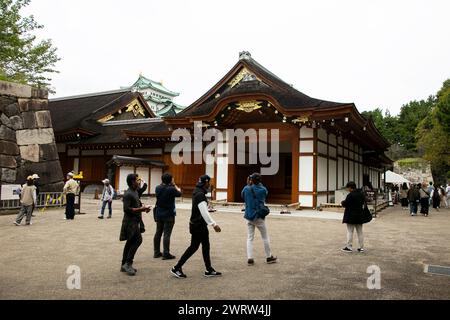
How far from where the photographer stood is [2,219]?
38.9 feet

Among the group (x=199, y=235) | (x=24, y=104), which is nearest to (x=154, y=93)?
(x=24, y=104)

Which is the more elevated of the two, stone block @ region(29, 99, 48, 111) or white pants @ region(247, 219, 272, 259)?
stone block @ region(29, 99, 48, 111)

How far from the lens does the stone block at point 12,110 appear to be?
49.2ft

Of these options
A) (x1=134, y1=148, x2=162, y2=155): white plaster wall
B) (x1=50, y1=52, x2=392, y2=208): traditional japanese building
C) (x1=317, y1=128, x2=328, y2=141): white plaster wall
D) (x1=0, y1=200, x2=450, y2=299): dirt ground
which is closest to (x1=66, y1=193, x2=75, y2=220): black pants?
(x1=0, y1=200, x2=450, y2=299): dirt ground

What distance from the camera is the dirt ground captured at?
182 inches

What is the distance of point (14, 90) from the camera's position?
15.4 meters

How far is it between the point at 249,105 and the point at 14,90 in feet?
35.8

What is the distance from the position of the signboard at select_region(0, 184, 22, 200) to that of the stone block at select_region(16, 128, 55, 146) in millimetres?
2216

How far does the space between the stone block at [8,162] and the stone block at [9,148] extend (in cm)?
17

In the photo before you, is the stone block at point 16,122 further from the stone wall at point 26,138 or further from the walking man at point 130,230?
the walking man at point 130,230

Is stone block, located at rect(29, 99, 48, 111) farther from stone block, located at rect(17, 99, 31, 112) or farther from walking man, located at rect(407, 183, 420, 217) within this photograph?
walking man, located at rect(407, 183, 420, 217)

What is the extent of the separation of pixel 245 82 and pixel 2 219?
13.8 m

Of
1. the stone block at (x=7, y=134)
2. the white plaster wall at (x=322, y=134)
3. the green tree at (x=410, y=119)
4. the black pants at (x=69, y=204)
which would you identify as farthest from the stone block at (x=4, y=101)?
the green tree at (x=410, y=119)
